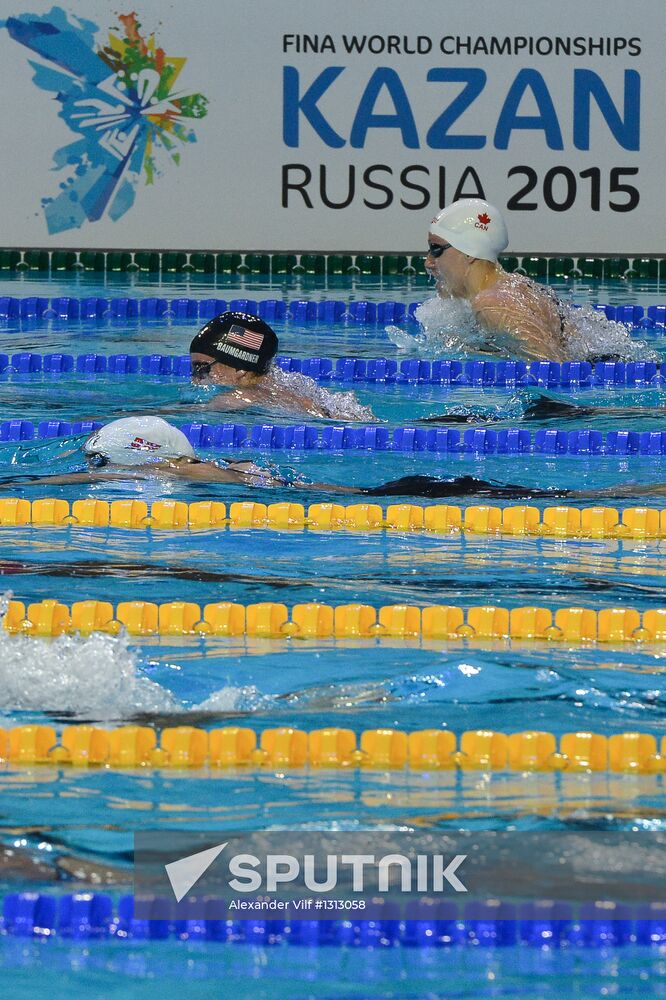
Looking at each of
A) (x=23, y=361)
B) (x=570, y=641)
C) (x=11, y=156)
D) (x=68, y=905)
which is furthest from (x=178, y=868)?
(x=11, y=156)

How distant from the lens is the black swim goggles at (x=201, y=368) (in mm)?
6527

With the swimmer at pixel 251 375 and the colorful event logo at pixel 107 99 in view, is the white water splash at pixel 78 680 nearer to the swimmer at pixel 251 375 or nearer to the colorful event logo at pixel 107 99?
the swimmer at pixel 251 375

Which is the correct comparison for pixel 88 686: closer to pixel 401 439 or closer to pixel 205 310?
pixel 401 439

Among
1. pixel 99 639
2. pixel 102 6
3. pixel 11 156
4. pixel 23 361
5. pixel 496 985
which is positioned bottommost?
pixel 496 985

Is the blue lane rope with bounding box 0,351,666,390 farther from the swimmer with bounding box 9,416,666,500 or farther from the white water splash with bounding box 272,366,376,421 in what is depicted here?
the swimmer with bounding box 9,416,666,500

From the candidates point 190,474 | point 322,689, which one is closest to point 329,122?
point 190,474

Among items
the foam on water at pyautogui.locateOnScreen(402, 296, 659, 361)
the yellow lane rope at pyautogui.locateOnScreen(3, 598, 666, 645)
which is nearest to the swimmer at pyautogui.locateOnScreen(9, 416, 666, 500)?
the yellow lane rope at pyautogui.locateOnScreen(3, 598, 666, 645)

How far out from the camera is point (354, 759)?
351 centimetres

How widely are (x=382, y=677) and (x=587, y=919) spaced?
1297 millimetres

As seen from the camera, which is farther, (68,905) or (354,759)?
(354,759)

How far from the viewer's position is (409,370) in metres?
7.86

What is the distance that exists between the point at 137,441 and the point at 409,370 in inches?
102

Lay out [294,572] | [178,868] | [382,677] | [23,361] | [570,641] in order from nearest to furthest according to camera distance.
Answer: [178,868]
[382,677]
[570,641]
[294,572]
[23,361]

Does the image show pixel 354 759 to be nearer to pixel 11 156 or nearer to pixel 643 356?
pixel 643 356
